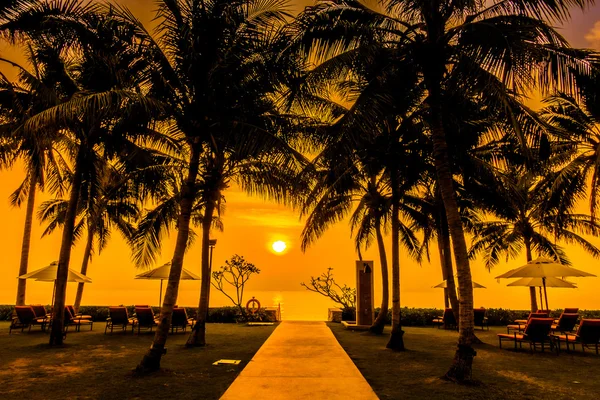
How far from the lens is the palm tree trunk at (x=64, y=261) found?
36.8 ft

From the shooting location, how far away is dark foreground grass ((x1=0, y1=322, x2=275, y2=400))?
20.2ft

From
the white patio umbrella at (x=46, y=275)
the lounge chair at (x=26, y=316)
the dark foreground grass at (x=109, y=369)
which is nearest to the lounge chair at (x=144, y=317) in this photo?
the dark foreground grass at (x=109, y=369)

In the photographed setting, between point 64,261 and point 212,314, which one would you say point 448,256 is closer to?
point 212,314

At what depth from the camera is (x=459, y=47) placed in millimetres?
7660

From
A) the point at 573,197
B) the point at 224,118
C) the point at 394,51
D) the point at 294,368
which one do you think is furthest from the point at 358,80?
the point at 573,197

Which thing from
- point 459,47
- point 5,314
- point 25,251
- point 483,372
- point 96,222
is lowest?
point 483,372

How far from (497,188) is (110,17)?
34.7ft

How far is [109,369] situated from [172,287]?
191cm

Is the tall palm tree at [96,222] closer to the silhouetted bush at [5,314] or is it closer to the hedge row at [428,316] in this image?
the silhouetted bush at [5,314]

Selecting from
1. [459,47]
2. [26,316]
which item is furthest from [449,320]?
[26,316]

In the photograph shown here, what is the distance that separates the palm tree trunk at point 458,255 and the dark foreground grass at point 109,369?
12.6ft

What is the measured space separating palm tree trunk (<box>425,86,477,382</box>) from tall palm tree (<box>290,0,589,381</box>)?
16 millimetres

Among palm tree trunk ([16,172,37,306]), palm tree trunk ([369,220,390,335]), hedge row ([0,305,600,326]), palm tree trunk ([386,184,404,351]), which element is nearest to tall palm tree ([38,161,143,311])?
hedge row ([0,305,600,326])

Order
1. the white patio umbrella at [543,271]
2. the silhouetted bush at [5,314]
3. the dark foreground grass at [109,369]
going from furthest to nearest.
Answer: the silhouetted bush at [5,314], the white patio umbrella at [543,271], the dark foreground grass at [109,369]
